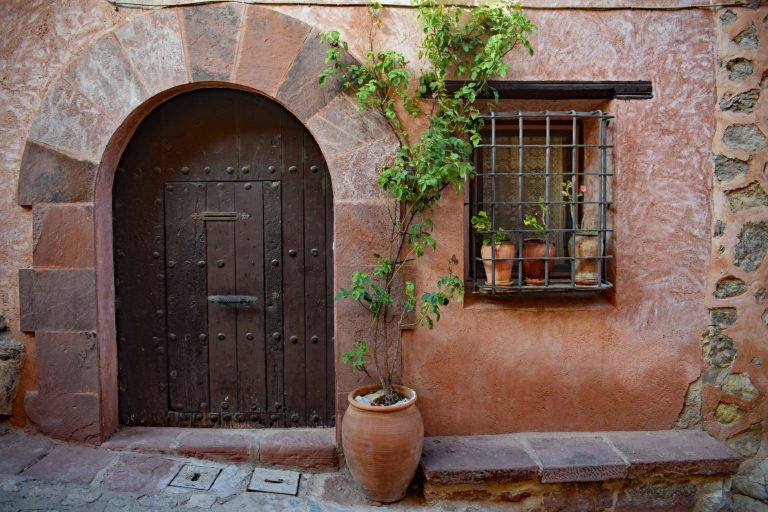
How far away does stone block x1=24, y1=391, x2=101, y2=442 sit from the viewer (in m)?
2.61

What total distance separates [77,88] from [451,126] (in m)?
1.82

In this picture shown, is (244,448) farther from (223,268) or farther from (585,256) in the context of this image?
(585,256)

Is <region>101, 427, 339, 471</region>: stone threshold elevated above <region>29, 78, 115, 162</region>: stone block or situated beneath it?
situated beneath

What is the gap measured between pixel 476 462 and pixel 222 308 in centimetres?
150

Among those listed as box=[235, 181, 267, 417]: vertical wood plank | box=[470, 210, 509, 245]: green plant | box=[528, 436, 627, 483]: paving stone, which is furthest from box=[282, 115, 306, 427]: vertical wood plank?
box=[528, 436, 627, 483]: paving stone

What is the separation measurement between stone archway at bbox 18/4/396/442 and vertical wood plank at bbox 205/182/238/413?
52cm

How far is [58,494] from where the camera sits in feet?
7.48

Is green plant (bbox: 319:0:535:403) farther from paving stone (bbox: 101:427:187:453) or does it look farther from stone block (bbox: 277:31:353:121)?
paving stone (bbox: 101:427:187:453)

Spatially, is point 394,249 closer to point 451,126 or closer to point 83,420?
point 451,126

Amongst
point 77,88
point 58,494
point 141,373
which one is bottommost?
point 58,494

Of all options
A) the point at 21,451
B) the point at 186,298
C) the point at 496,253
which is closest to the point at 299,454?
the point at 186,298

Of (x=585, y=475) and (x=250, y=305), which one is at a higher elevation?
(x=250, y=305)

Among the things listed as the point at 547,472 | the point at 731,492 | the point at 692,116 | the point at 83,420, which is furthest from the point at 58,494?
the point at 692,116

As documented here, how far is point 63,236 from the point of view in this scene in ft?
8.45
